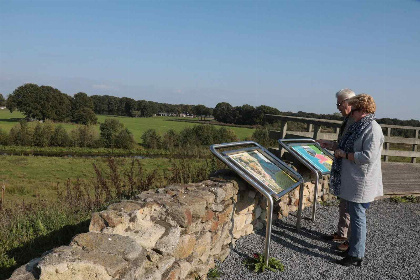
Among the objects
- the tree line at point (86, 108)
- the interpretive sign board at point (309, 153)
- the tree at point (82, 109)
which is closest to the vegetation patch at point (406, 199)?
the interpretive sign board at point (309, 153)

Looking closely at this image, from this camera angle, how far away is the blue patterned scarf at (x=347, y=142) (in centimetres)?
407

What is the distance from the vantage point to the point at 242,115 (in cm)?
3875

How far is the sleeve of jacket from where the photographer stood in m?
3.91

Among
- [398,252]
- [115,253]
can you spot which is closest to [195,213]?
[115,253]

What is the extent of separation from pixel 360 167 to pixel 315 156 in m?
2.03

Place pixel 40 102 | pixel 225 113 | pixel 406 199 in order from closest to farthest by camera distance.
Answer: pixel 406 199 → pixel 225 113 → pixel 40 102

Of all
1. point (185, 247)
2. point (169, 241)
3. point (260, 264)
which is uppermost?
point (169, 241)

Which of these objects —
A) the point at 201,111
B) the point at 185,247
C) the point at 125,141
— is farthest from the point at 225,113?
the point at 185,247

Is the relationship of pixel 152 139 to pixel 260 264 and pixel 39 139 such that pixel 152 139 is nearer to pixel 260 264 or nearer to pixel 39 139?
pixel 39 139

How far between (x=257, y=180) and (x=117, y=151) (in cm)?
3633

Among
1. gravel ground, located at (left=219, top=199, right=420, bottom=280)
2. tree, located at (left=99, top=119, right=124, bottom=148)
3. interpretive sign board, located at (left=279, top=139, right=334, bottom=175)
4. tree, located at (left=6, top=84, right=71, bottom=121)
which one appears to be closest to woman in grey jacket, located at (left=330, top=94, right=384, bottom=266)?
gravel ground, located at (left=219, top=199, right=420, bottom=280)

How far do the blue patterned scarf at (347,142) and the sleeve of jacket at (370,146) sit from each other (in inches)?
3.9

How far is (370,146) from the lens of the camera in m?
3.91

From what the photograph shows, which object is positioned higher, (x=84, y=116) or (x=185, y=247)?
(x=185, y=247)
